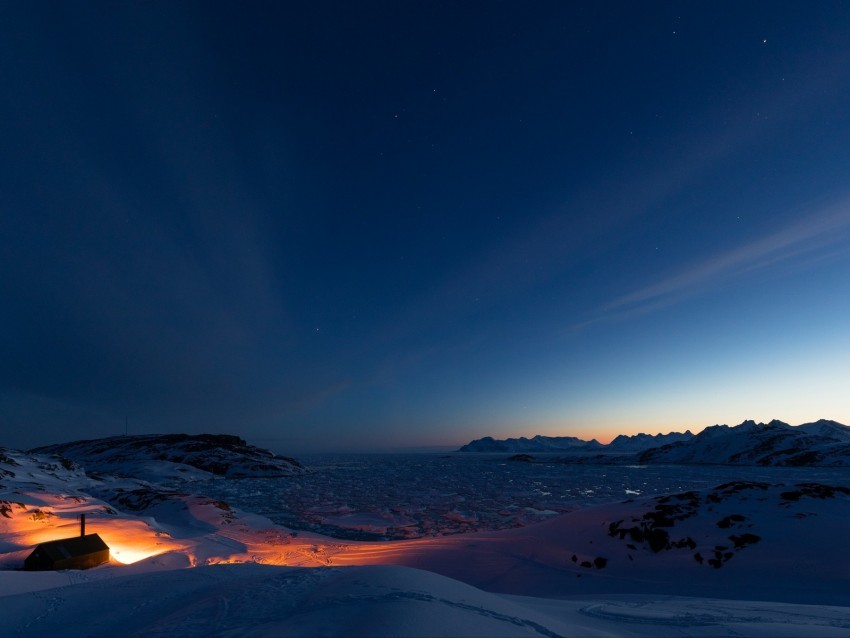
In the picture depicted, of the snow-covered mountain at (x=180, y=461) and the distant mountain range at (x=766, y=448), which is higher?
the snow-covered mountain at (x=180, y=461)

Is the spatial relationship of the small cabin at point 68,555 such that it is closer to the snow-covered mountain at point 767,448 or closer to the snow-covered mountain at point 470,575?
the snow-covered mountain at point 470,575

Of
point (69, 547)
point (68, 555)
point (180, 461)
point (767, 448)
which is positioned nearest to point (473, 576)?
point (68, 555)

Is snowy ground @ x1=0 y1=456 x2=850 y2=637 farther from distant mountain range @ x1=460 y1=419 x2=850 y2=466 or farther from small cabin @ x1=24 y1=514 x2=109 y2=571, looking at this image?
distant mountain range @ x1=460 y1=419 x2=850 y2=466

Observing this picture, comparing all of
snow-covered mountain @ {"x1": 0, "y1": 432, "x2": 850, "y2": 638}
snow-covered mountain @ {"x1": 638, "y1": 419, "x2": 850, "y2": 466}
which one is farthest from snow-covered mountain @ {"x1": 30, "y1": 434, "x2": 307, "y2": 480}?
snow-covered mountain @ {"x1": 638, "y1": 419, "x2": 850, "y2": 466}

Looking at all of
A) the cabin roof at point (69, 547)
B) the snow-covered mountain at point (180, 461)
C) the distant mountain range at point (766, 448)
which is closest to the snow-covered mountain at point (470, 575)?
the cabin roof at point (69, 547)

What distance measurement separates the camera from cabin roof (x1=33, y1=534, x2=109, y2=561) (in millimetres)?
14047

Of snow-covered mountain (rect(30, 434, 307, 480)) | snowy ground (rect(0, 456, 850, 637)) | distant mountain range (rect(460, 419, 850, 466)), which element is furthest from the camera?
distant mountain range (rect(460, 419, 850, 466))

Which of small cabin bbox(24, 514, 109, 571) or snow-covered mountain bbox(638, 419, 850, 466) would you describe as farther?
snow-covered mountain bbox(638, 419, 850, 466)

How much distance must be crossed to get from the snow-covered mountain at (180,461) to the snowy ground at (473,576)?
5438cm

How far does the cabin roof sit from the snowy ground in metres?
1.11

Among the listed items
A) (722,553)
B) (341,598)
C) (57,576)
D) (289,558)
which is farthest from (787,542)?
(57,576)

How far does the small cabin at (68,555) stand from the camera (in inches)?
548

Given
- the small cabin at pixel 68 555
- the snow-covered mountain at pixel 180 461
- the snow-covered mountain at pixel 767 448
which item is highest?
the small cabin at pixel 68 555

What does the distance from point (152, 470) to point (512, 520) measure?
70819 mm
